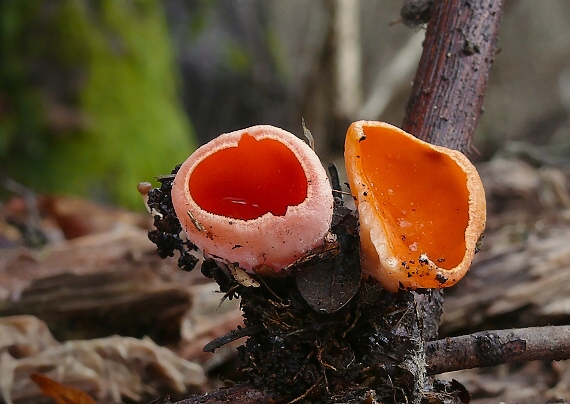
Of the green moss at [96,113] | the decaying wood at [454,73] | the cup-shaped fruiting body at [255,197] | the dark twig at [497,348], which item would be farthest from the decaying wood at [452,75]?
the green moss at [96,113]

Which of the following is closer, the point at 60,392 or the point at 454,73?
the point at 454,73

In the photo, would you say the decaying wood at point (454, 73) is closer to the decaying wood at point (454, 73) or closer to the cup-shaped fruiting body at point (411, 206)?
the decaying wood at point (454, 73)

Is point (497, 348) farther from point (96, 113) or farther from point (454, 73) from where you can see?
point (96, 113)

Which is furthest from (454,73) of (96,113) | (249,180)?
(96,113)

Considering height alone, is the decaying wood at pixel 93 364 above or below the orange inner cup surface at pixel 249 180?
below

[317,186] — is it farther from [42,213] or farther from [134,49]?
[134,49]

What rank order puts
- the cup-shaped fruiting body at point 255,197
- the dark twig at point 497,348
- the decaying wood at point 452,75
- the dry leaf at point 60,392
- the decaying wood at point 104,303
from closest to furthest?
the cup-shaped fruiting body at point 255,197 < the dark twig at point 497,348 < the decaying wood at point 452,75 < the dry leaf at point 60,392 < the decaying wood at point 104,303

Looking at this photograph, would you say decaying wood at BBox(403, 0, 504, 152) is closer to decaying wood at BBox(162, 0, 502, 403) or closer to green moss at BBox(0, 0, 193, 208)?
decaying wood at BBox(162, 0, 502, 403)

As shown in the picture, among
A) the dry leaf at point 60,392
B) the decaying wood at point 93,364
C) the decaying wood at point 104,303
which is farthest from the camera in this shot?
the decaying wood at point 104,303
